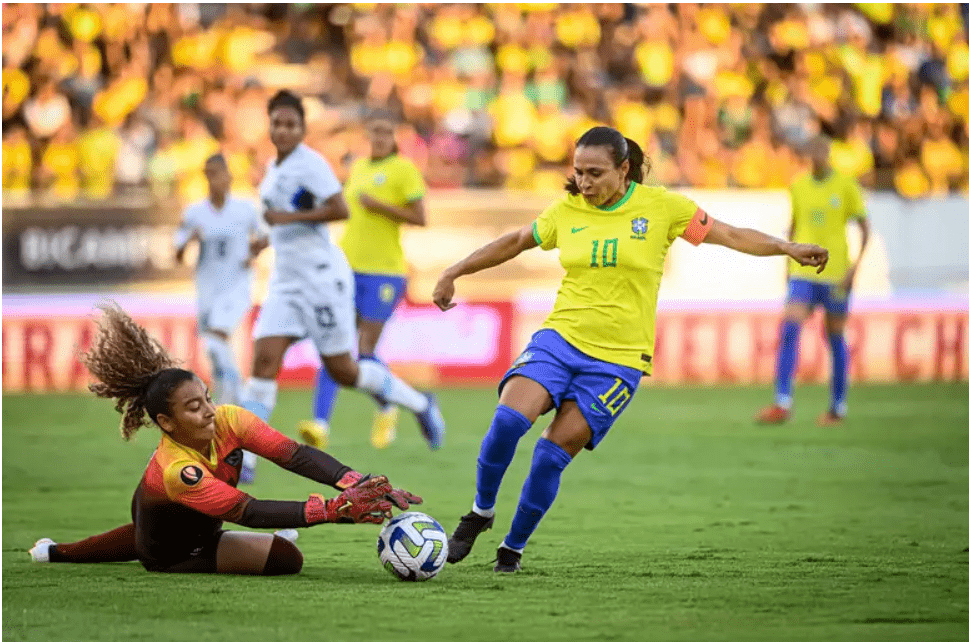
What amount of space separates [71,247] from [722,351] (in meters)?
7.32

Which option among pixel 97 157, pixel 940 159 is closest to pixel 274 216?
pixel 97 157

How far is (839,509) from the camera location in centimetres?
909

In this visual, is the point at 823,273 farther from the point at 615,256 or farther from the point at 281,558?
the point at 281,558

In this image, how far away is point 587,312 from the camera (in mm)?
6863

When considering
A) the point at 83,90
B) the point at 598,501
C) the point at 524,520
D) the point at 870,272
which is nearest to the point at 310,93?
the point at 83,90

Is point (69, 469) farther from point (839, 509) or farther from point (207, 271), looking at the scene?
point (839, 509)

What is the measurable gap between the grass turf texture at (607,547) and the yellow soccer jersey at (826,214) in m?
1.38

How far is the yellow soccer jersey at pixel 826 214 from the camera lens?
1352cm

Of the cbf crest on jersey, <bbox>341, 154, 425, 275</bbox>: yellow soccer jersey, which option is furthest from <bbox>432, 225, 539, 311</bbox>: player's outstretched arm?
<bbox>341, 154, 425, 275</bbox>: yellow soccer jersey

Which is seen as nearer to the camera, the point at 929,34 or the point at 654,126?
the point at 654,126

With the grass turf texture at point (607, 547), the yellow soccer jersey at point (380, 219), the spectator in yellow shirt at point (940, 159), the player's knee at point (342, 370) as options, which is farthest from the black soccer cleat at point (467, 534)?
the spectator in yellow shirt at point (940, 159)

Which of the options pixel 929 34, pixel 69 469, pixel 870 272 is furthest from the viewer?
pixel 929 34

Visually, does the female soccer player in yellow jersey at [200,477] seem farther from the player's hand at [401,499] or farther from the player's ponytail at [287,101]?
the player's ponytail at [287,101]

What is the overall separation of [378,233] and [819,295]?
4043 mm
